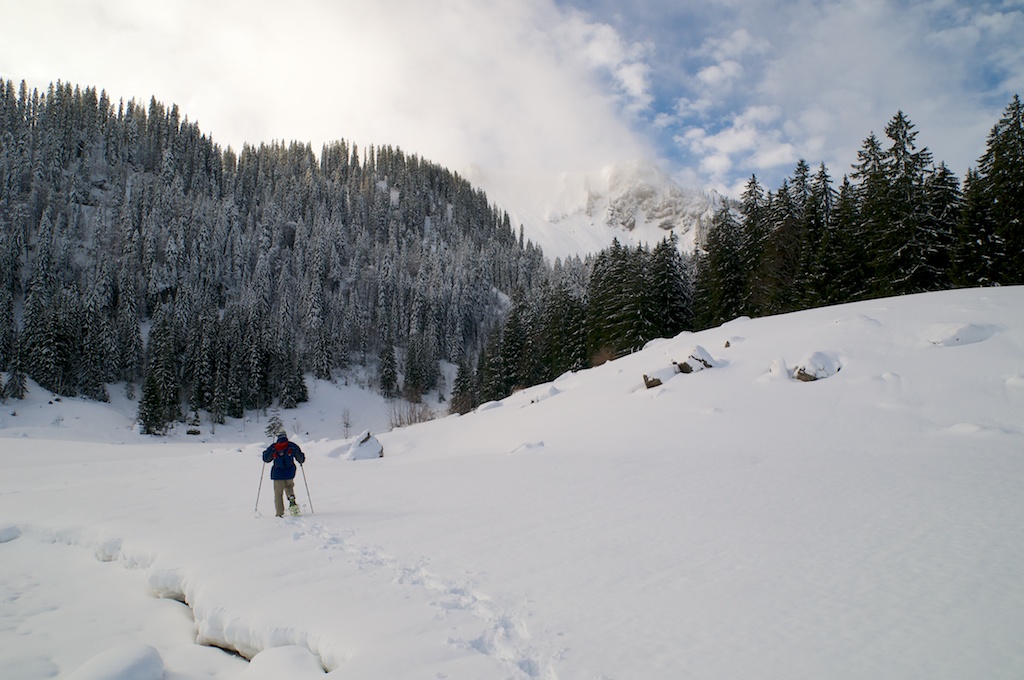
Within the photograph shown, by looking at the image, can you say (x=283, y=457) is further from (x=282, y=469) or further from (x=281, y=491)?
(x=281, y=491)

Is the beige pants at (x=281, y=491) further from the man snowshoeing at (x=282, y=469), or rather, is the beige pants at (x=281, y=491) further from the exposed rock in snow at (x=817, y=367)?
the exposed rock in snow at (x=817, y=367)

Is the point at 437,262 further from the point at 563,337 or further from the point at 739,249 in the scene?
the point at 739,249

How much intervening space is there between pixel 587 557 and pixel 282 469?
23.8ft

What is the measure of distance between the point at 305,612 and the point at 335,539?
9.68 ft

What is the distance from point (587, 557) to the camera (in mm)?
6570

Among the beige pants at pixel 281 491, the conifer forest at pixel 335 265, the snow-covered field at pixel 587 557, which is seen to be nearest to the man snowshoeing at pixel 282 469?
the beige pants at pixel 281 491

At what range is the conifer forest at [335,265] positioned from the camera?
33750 millimetres

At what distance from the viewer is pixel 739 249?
42.4 metres

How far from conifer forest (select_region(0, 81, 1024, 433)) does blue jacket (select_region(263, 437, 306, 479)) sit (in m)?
34.4

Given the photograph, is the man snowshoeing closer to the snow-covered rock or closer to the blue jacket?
the blue jacket

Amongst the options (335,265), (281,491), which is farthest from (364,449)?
(335,265)

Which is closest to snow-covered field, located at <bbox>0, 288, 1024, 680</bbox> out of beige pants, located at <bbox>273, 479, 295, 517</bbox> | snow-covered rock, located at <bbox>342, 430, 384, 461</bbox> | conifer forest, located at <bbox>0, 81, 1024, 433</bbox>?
beige pants, located at <bbox>273, 479, 295, 517</bbox>

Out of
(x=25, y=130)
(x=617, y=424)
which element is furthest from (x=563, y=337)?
(x=25, y=130)

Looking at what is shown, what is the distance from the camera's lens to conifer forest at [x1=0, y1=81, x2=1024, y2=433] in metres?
33.8
